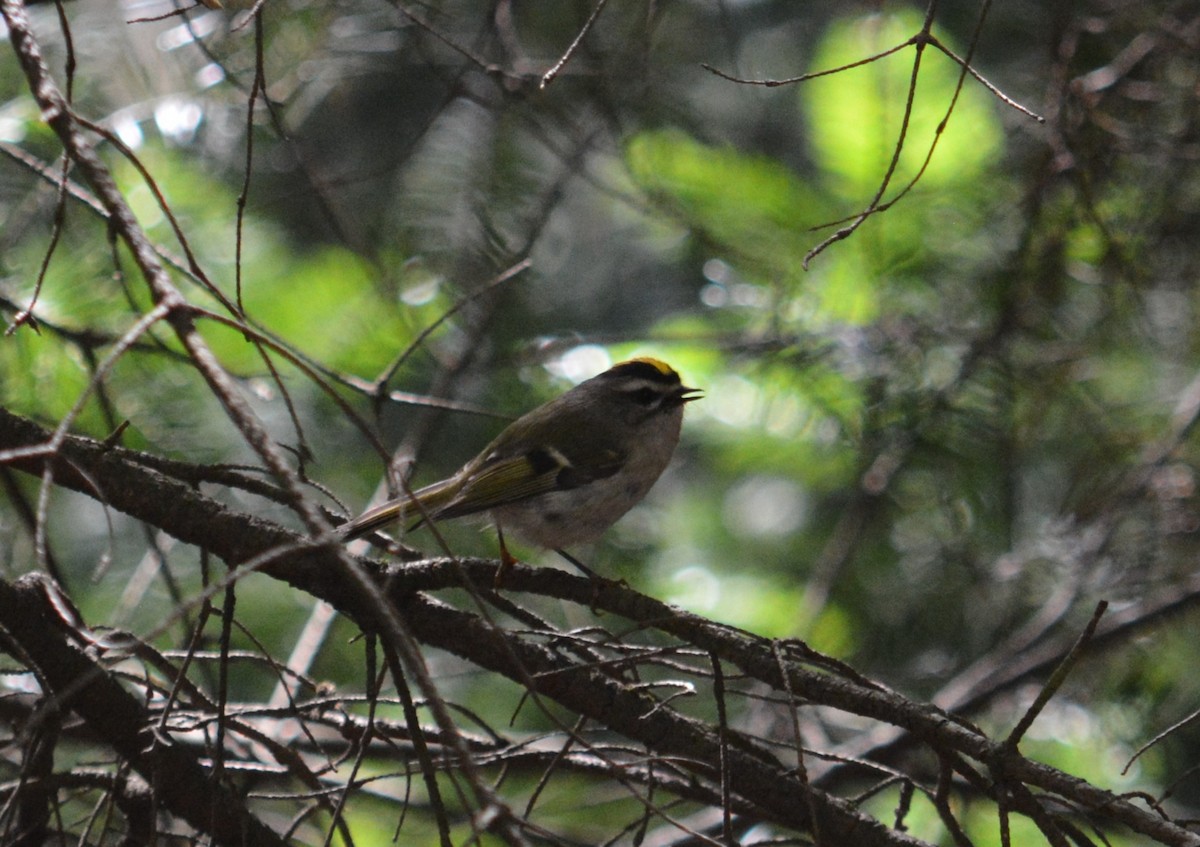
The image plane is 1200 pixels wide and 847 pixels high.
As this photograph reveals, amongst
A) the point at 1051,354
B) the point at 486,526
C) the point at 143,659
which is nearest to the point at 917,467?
the point at 1051,354

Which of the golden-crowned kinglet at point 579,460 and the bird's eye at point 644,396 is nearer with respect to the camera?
the golden-crowned kinglet at point 579,460

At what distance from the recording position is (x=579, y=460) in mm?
2881

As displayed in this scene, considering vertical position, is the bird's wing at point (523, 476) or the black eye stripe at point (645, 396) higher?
the black eye stripe at point (645, 396)

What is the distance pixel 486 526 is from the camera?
9.72 feet

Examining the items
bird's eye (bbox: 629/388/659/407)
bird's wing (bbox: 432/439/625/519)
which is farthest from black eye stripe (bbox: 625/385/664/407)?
bird's wing (bbox: 432/439/625/519)

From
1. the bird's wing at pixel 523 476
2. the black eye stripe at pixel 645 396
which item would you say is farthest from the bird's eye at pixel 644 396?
the bird's wing at pixel 523 476

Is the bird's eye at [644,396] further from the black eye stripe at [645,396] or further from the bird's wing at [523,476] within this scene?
the bird's wing at [523,476]

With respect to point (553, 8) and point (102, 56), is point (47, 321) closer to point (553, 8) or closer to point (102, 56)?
point (102, 56)

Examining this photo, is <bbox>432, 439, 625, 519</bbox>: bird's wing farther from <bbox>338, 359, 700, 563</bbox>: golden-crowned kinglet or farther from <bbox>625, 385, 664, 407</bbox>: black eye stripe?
<bbox>625, 385, 664, 407</bbox>: black eye stripe

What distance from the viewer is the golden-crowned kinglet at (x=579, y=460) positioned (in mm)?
2729

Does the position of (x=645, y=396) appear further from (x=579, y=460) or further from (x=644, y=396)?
(x=579, y=460)

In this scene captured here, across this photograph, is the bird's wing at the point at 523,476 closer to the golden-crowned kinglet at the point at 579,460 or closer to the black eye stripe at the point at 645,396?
the golden-crowned kinglet at the point at 579,460

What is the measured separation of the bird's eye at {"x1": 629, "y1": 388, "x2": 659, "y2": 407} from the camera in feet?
9.77

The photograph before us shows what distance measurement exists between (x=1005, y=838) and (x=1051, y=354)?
193 cm
